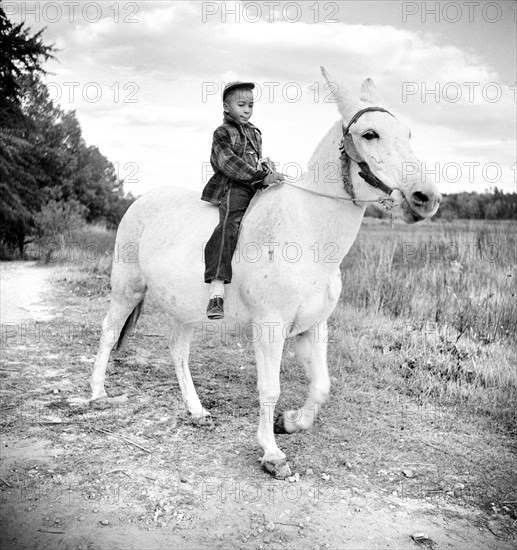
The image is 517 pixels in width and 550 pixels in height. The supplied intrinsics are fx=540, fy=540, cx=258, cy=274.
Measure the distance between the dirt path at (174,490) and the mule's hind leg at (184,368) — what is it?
0.18m

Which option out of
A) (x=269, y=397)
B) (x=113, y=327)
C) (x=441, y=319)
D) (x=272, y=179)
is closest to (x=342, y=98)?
(x=272, y=179)

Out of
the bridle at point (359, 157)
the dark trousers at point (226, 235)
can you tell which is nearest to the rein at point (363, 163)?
the bridle at point (359, 157)

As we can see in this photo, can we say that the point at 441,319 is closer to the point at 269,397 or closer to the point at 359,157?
the point at 269,397

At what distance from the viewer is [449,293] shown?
891 cm

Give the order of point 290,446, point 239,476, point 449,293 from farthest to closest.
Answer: point 449,293 < point 290,446 < point 239,476

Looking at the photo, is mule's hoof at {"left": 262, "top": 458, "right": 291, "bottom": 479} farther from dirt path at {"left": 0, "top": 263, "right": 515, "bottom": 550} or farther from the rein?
the rein

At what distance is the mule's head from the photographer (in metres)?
3.22

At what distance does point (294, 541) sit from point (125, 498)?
1.16 metres

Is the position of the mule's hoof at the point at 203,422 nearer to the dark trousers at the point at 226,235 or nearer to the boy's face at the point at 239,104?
the dark trousers at the point at 226,235

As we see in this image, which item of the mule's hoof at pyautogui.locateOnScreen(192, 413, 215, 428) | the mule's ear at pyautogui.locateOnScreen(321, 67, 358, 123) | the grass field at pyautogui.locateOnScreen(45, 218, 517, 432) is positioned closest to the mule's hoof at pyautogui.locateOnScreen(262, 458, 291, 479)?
the mule's hoof at pyautogui.locateOnScreen(192, 413, 215, 428)

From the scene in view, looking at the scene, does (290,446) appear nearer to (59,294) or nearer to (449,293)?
(449,293)

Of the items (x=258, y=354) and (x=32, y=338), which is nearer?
(x=258, y=354)

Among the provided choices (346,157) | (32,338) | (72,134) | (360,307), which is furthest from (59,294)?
(72,134)

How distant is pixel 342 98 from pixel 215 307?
5.82 feet
